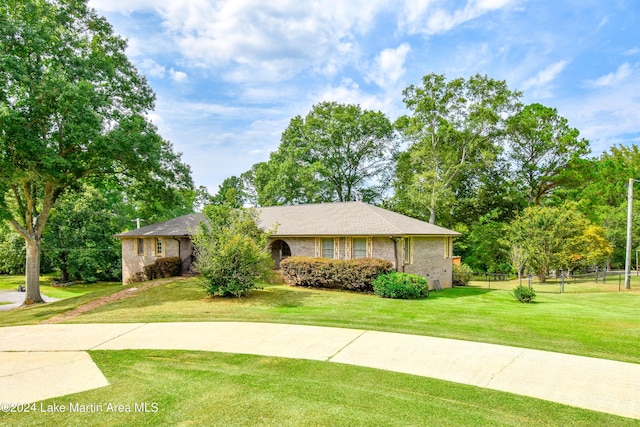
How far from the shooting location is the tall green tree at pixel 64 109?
1535 centimetres

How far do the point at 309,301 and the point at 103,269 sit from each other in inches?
1200

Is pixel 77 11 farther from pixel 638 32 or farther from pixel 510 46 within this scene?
pixel 638 32

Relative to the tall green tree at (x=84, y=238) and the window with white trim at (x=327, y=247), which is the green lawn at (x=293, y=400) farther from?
the tall green tree at (x=84, y=238)

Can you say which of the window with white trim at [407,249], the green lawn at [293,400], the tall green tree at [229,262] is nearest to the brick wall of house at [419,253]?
the window with white trim at [407,249]

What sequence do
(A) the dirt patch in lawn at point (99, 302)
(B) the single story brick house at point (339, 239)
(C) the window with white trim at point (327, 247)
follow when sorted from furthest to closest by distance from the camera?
(C) the window with white trim at point (327, 247) < (B) the single story brick house at point (339, 239) < (A) the dirt patch in lawn at point (99, 302)

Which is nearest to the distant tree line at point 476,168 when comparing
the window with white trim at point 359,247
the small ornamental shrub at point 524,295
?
the small ornamental shrub at point 524,295

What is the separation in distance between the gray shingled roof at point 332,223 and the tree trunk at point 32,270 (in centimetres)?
539

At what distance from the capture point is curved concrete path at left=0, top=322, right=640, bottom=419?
533cm

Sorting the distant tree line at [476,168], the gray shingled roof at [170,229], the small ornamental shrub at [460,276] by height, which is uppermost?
the distant tree line at [476,168]

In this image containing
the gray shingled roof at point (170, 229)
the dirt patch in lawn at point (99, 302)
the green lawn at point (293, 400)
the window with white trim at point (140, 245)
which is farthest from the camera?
the window with white trim at point (140, 245)

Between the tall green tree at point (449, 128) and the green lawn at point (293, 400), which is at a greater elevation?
the tall green tree at point (449, 128)

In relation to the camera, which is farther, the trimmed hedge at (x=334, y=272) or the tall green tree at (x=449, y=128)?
the tall green tree at (x=449, y=128)

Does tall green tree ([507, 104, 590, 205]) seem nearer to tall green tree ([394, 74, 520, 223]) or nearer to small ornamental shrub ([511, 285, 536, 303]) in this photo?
tall green tree ([394, 74, 520, 223])

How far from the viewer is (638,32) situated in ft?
65.8
